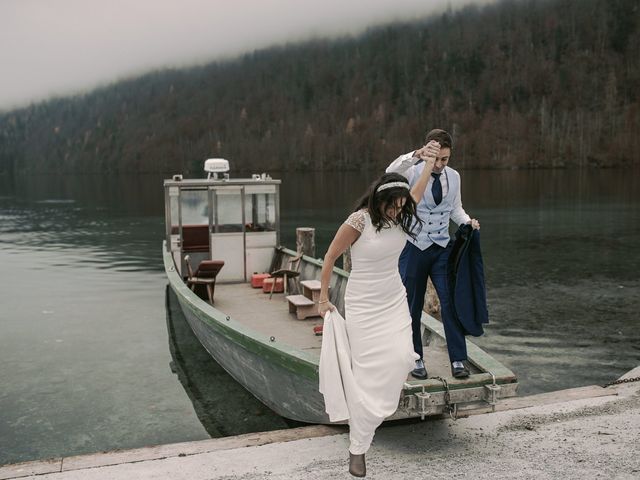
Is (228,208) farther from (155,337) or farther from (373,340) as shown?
(373,340)

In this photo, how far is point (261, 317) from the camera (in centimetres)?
1180

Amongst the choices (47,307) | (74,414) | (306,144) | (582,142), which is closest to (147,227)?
(47,307)

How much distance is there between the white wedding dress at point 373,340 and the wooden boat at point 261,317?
0.66 m

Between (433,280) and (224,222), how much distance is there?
9442mm

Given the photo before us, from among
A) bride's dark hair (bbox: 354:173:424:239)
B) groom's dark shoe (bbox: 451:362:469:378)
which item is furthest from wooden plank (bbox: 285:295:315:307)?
bride's dark hair (bbox: 354:173:424:239)

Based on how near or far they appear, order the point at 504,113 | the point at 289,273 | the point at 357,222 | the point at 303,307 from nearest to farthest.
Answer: the point at 357,222 → the point at 303,307 → the point at 289,273 → the point at 504,113

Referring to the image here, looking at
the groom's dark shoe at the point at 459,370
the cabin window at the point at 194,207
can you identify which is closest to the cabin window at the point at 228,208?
the cabin window at the point at 194,207

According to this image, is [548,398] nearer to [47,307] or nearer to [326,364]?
[326,364]

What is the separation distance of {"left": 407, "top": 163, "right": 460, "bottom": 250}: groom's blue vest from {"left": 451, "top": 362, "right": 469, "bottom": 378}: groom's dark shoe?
1.18 meters

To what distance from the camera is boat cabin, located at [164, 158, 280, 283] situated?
A: 14.5 meters

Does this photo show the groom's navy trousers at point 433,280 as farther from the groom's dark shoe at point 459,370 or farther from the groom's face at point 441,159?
the groom's face at point 441,159

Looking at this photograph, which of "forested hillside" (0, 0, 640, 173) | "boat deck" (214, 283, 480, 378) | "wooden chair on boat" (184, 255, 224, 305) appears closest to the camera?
"boat deck" (214, 283, 480, 378)

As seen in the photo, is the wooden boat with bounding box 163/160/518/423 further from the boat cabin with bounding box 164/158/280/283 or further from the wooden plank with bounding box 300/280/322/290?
the wooden plank with bounding box 300/280/322/290

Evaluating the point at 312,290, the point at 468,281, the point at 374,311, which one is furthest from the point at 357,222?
the point at 312,290
